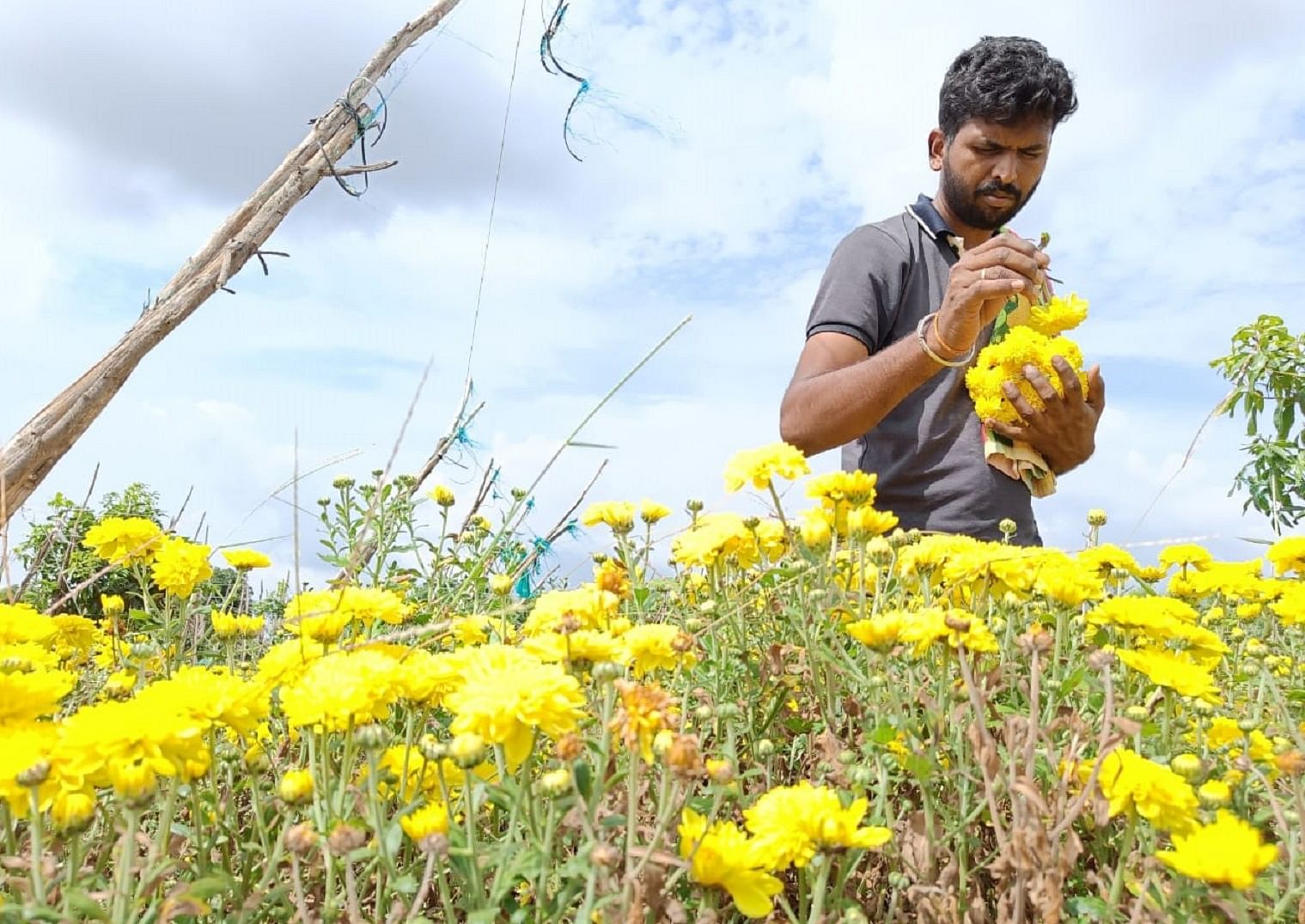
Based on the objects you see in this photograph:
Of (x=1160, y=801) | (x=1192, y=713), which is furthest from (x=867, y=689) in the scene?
(x=1192, y=713)

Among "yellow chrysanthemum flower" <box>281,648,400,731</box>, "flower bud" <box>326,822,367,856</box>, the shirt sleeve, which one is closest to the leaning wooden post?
the shirt sleeve

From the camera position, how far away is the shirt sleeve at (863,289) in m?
2.62

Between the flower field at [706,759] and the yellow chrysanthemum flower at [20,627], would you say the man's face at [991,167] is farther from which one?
the yellow chrysanthemum flower at [20,627]

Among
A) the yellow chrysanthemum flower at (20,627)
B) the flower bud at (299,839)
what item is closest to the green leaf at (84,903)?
the flower bud at (299,839)

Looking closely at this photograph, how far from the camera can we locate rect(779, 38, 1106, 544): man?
7.47 feet

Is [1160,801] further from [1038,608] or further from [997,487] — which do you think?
[997,487]

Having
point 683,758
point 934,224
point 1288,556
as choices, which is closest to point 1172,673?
point 683,758

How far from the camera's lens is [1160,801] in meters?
0.90

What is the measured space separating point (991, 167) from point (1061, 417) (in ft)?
2.70

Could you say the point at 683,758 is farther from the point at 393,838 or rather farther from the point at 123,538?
the point at 123,538

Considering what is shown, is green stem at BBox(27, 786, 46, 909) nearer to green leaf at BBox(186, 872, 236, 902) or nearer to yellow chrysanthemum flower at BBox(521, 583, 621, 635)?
green leaf at BBox(186, 872, 236, 902)

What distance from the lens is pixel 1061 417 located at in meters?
2.48

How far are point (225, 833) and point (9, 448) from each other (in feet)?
10.7

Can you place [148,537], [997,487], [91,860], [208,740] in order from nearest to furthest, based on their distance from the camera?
1. [208,740]
2. [91,860]
3. [148,537]
4. [997,487]
